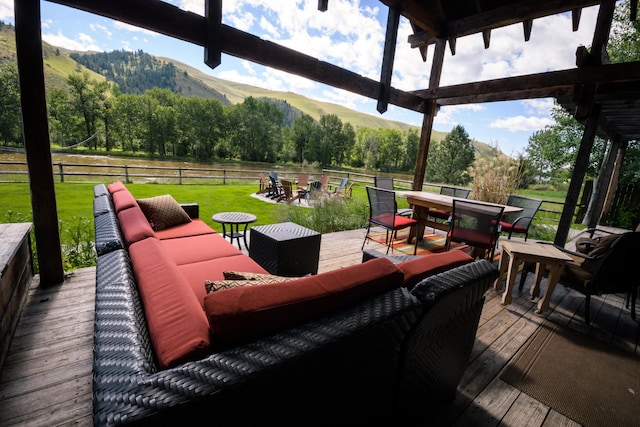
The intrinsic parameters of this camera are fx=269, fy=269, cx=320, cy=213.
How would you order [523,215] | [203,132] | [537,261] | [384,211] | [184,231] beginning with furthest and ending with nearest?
1. [203,132]
2. [523,215]
3. [384,211]
4. [184,231]
5. [537,261]

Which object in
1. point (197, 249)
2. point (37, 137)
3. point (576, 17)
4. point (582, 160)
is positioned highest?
point (576, 17)

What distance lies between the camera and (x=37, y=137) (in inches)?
88.5

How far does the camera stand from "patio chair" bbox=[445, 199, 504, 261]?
3082 millimetres

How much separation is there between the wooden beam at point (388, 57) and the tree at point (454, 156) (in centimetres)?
2751

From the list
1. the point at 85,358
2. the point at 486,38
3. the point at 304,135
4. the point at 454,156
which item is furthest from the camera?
the point at 304,135

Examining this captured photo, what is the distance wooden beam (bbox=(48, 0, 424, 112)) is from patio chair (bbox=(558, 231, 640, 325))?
10.5 feet

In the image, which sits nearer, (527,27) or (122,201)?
(122,201)

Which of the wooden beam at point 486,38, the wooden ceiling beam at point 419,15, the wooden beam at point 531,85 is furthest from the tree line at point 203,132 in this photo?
the wooden ceiling beam at point 419,15

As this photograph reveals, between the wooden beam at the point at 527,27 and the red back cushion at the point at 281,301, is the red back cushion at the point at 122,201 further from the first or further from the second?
the wooden beam at the point at 527,27

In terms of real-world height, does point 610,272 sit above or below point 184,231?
above

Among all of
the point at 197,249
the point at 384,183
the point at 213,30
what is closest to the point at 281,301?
the point at 197,249

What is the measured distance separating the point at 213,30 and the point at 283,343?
286 cm

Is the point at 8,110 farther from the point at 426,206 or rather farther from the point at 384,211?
the point at 426,206

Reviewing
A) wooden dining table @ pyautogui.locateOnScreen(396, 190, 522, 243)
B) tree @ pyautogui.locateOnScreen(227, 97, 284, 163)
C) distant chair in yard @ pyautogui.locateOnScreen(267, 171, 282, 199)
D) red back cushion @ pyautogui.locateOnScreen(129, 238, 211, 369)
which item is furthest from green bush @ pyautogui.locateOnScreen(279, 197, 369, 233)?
tree @ pyautogui.locateOnScreen(227, 97, 284, 163)
